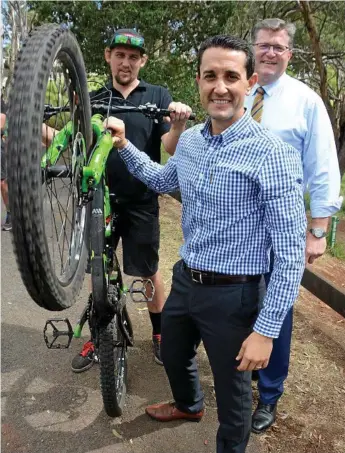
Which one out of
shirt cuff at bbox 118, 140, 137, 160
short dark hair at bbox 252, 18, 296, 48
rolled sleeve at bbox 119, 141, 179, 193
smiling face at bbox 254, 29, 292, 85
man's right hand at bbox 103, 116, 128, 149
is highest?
short dark hair at bbox 252, 18, 296, 48

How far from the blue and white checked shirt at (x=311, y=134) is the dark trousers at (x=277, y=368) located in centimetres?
56

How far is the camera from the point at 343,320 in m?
4.20

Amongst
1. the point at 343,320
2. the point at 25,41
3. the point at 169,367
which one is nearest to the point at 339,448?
the point at 169,367

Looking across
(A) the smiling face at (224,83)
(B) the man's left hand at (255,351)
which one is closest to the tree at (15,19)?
(A) the smiling face at (224,83)

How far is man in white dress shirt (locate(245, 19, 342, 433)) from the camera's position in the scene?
2.61m

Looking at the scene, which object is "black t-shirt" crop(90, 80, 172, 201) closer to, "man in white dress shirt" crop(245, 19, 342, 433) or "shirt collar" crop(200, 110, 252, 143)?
"man in white dress shirt" crop(245, 19, 342, 433)

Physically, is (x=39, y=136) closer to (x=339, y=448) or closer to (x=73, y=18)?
(x=339, y=448)

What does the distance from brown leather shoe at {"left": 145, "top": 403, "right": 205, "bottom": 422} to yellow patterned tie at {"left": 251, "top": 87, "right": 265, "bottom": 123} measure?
1.79 meters

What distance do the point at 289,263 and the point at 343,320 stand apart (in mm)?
2684

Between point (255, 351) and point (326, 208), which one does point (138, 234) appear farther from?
point (255, 351)

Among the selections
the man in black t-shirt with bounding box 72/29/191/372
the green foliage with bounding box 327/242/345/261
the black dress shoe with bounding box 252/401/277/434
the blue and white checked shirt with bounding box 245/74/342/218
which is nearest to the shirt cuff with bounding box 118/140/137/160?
the man in black t-shirt with bounding box 72/29/191/372

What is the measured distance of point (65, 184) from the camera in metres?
2.40

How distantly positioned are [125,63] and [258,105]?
3.09 feet

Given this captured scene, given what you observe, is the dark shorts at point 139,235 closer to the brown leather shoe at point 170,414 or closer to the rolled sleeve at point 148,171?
the rolled sleeve at point 148,171
